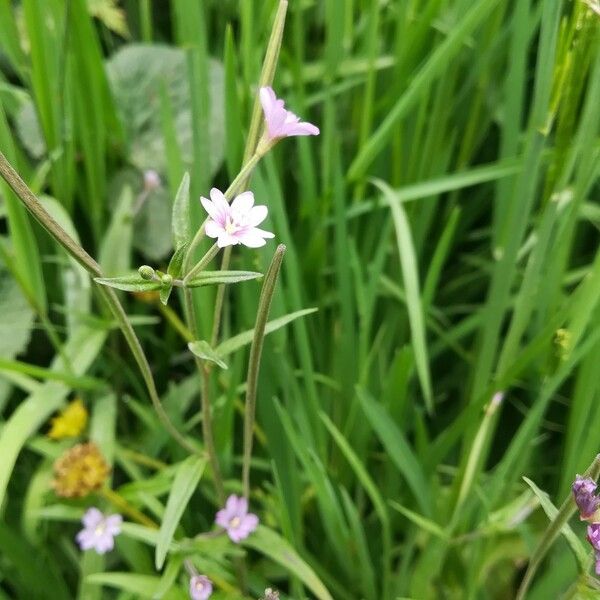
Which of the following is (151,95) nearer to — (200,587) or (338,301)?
(338,301)

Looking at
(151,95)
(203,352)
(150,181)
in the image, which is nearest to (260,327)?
(203,352)

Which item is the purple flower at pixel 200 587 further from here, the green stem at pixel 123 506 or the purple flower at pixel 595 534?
the purple flower at pixel 595 534

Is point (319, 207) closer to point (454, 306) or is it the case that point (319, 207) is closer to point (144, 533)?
point (454, 306)

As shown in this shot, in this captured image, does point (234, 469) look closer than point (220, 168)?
Yes

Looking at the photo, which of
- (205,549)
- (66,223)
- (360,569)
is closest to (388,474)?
(360,569)

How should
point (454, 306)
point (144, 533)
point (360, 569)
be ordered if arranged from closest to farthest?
point (144, 533) < point (360, 569) < point (454, 306)

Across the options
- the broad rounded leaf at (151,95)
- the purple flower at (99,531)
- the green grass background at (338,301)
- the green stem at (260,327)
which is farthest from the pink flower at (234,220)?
the broad rounded leaf at (151,95)
